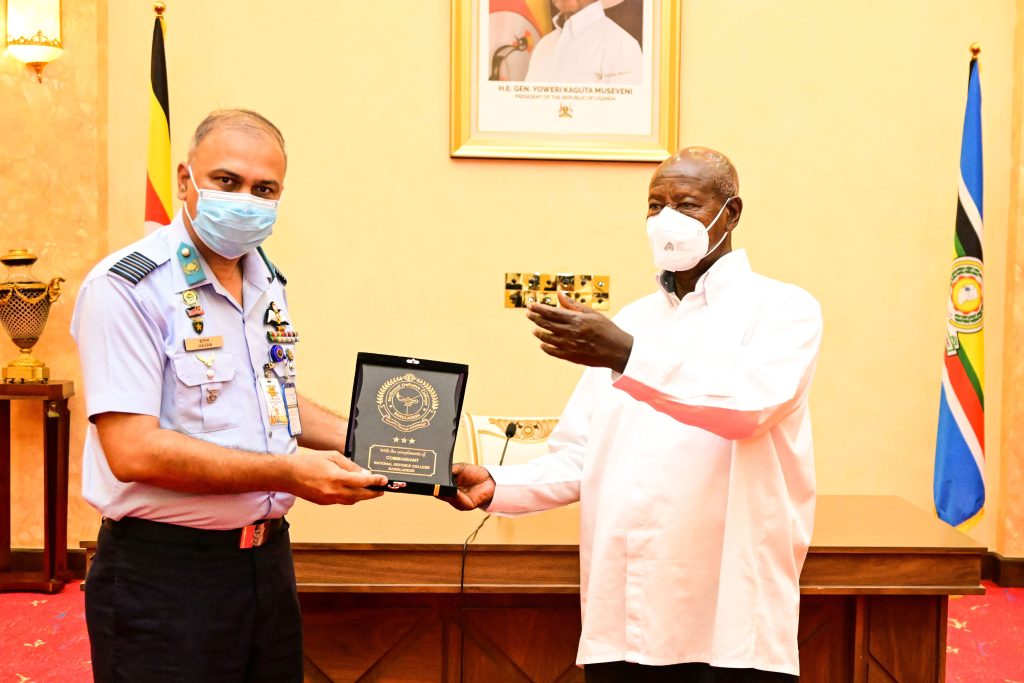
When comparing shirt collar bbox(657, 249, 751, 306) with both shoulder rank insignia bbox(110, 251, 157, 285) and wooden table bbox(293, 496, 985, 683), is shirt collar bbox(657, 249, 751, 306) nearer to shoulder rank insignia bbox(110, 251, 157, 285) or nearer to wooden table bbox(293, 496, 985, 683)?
wooden table bbox(293, 496, 985, 683)

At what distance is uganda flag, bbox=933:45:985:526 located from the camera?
4.53 metres

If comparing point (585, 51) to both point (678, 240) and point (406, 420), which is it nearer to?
point (678, 240)

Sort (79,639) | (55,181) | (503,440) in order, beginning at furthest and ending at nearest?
(55,181)
(79,639)
(503,440)

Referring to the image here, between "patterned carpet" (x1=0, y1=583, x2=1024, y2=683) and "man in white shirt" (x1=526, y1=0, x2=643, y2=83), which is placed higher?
"man in white shirt" (x1=526, y1=0, x2=643, y2=83)

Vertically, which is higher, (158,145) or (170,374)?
(158,145)

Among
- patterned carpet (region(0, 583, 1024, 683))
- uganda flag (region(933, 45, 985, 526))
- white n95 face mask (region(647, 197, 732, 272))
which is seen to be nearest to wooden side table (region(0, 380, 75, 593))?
patterned carpet (region(0, 583, 1024, 683))

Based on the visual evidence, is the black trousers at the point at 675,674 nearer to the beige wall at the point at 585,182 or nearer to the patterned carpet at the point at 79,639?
the patterned carpet at the point at 79,639

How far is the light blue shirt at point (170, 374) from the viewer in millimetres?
1775

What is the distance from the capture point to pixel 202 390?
184cm

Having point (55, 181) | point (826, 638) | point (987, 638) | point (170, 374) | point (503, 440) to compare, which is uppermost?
point (55, 181)

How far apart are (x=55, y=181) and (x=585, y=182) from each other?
2.47m

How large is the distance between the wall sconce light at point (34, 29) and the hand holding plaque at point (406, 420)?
3.42 metres

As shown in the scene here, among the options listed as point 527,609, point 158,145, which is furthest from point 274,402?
point 158,145

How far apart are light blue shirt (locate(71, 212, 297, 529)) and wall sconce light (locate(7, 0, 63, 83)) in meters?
3.26
